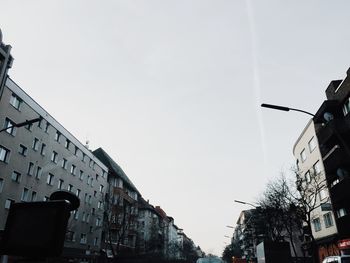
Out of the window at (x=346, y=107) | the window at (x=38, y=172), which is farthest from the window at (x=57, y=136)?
the window at (x=346, y=107)

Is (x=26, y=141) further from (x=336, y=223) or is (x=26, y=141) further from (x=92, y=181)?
(x=336, y=223)

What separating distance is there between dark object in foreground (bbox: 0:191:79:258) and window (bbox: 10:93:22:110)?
2882 cm

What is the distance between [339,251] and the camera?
29406 millimetres

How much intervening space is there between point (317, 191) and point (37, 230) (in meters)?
31.6

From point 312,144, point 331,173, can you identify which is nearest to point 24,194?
point 331,173

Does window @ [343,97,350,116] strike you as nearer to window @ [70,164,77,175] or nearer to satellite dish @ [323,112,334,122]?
satellite dish @ [323,112,334,122]

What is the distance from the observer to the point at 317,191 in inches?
1225

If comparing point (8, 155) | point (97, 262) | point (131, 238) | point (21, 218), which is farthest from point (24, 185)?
point (131, 238)

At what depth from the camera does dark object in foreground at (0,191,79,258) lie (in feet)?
11.1

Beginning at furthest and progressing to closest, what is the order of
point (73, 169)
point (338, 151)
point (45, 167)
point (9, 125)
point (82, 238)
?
point (82, 238), point (73, 169), point (45, 167), point (9, 125), point (338, 151)

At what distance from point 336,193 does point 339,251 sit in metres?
5.02

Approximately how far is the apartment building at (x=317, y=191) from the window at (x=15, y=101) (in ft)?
84.9

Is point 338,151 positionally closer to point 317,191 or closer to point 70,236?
point 317,191

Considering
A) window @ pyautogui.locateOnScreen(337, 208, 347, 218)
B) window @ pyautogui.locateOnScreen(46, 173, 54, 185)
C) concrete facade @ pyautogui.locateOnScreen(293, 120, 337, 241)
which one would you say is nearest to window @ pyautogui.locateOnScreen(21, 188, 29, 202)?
window @ pyautogui.locateOnScreen(46, 173, 54, 185)
